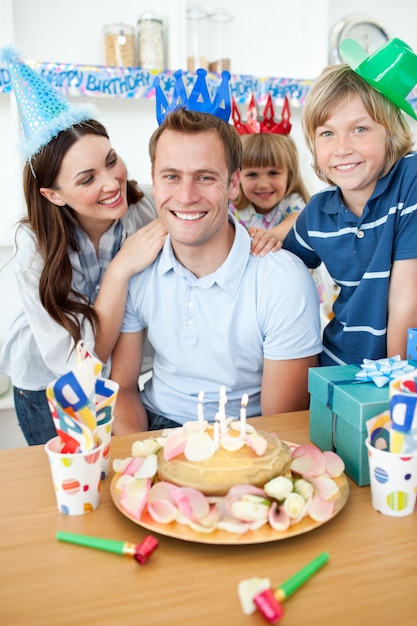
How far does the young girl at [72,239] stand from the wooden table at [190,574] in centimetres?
70

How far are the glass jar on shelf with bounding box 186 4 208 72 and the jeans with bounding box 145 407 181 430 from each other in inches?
68.6

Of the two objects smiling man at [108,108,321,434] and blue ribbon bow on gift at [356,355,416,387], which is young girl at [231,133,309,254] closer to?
smiling man at [108,108,321,434]

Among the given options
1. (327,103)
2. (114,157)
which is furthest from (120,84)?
(327,103)

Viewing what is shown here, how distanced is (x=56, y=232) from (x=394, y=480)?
44.9 inches

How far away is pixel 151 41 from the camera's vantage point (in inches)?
104

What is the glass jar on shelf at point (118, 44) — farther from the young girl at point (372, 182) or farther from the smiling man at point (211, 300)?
the young girl at point (372, 182)

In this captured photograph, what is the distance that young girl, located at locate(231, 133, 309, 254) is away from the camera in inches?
97.8

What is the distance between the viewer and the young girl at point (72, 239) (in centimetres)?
161

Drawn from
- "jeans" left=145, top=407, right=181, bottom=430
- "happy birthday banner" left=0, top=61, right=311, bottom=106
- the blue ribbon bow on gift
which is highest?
"happy birthday banner" left=0, top=61, right=311, bottom=106

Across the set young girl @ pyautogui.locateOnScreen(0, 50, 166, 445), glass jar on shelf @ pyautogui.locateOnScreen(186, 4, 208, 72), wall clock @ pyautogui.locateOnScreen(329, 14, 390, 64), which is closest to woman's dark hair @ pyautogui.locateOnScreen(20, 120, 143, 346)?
young girl @ pyautogui.locateOnScreen(0, 50, 166, 445)

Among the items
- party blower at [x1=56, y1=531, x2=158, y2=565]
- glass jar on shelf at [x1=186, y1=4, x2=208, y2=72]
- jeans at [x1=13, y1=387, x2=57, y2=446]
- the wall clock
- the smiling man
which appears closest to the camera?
party blower at [x1=56, y1=531, x2=158, y2=565]

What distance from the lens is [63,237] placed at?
5.52ft

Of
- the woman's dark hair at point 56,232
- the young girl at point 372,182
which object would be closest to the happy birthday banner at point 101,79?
the woman's dark hair at point 56,232

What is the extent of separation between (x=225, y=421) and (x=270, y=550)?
23 cm
